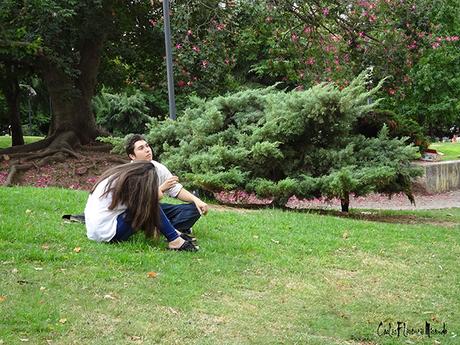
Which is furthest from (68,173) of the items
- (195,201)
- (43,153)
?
(195,201)

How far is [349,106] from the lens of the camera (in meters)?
12.0

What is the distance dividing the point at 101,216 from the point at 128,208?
0.33 meters

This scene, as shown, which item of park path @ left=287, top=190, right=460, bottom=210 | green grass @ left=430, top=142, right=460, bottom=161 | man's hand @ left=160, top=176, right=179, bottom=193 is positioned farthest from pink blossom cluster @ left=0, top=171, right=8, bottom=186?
green grass @ left=430, top=142, right=460, bottom=161

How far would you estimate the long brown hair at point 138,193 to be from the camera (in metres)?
7.06

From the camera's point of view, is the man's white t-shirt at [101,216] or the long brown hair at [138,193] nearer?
the long brown hair at [138,193]

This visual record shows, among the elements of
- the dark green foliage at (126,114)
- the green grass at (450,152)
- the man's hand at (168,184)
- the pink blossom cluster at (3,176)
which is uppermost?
the dark green foliage at (126,114)

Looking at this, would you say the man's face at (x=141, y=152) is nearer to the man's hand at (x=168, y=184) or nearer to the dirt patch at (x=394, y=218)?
the man's hand at (x=168, y=184)

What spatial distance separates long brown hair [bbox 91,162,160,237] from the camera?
7062 millimetres

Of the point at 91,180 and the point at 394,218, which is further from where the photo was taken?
the point at 91,180

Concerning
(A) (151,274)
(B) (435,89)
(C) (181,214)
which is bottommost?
(A) (151,274)

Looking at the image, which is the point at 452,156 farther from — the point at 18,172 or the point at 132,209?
the point at 132,209

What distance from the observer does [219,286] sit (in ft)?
21.4

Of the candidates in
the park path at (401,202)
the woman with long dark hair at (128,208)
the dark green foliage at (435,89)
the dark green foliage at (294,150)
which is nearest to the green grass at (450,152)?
the dark green foliage at (435,89)

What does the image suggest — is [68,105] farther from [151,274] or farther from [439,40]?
[151,274]
